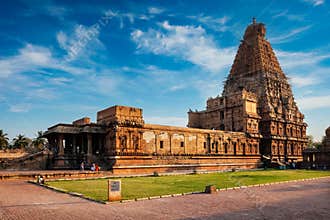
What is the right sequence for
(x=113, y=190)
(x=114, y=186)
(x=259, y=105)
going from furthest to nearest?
(x=259, y=105)
(x=114, y=186)
(x=113, y=190)

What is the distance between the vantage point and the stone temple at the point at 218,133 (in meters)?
38.5

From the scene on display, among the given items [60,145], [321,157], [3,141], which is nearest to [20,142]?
[3,141]

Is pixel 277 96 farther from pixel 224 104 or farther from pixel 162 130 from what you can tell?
pixel 162 130

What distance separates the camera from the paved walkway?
39.8 ft

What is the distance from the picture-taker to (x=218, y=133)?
1999 inches

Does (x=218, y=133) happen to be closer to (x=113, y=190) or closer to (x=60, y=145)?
(x=60, y=145)

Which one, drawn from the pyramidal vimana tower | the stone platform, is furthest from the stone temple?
the stone platform

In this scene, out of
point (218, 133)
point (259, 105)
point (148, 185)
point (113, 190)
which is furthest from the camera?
point (259, 105)

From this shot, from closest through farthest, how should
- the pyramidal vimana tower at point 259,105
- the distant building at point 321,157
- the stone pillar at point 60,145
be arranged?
the stone pillar at point 60,145, the distant building at point 321,157, the pyramidal vimana tower at point 259,105

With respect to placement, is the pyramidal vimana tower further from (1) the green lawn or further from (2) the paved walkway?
(2) the paved walkway

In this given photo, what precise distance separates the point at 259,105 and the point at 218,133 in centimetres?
1621

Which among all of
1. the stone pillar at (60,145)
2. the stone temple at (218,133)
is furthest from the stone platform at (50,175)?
the stone pillar at (60,145)

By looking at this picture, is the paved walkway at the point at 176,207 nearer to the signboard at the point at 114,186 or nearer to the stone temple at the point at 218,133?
the signboard at the point at 114,186

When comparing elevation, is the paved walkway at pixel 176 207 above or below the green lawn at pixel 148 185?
above
